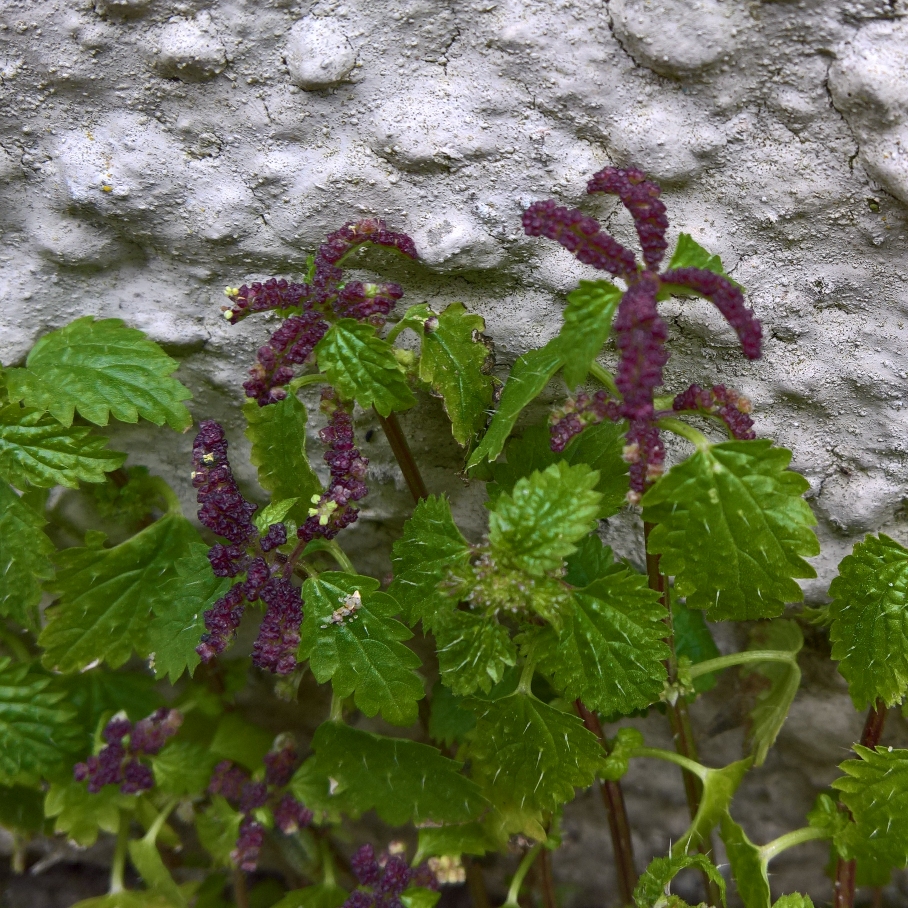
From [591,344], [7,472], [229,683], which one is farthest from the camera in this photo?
[229,683]

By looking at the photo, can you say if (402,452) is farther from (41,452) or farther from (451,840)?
(451,840)

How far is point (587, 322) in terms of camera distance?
4.09 ft

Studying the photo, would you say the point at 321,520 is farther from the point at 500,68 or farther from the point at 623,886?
the point at 623,886

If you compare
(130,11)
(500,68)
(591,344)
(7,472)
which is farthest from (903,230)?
(7,472)

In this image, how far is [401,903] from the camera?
1637 millimetres

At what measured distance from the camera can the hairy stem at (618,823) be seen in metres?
1.65

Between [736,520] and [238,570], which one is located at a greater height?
[736,520]

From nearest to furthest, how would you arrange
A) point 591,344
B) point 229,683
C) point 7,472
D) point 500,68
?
1. point 591,344
2. point 500,68
3. point 7,472
4. point 229,683

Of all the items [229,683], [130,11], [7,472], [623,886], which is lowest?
[623,886]

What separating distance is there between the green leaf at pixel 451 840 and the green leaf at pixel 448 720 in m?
0.20

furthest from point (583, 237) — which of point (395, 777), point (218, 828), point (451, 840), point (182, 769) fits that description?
point (218, 828)

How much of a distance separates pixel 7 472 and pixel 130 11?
942 millimetres

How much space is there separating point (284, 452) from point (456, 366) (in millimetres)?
386

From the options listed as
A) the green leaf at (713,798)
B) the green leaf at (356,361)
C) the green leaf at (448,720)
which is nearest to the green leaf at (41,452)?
the green leaf at (356,361)
